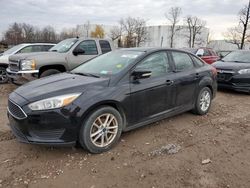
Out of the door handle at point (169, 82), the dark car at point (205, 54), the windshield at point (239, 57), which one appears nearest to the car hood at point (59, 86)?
the door handle at point (169, 82)

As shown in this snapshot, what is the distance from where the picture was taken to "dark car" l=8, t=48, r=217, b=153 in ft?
10.9

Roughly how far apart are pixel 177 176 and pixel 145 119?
4.32 feet

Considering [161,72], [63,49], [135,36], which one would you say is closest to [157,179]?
[161,72]

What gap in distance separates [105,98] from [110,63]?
1069mm

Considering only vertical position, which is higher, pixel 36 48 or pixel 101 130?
pixel 36 48

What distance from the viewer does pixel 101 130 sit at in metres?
3.69

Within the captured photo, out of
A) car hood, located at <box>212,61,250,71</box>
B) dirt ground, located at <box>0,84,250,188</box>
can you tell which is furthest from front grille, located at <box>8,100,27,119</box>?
car hood, located at <box>212,61,250,71</box>

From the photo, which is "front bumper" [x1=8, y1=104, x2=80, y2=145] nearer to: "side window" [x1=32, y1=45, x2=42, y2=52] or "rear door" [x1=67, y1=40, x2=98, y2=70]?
"rear door" [x1=67, y1=40, x2=98, y2=70]

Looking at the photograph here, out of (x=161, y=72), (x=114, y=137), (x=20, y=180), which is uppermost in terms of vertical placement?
(x=161, y=72)

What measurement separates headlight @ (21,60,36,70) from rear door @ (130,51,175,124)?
154 inches

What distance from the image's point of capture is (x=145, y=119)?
4.28 m

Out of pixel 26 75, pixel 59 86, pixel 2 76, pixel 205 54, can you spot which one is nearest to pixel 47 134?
pixel 59 86

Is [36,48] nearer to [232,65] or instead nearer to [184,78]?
[184,78]

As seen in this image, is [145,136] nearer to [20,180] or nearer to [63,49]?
[20,180]
